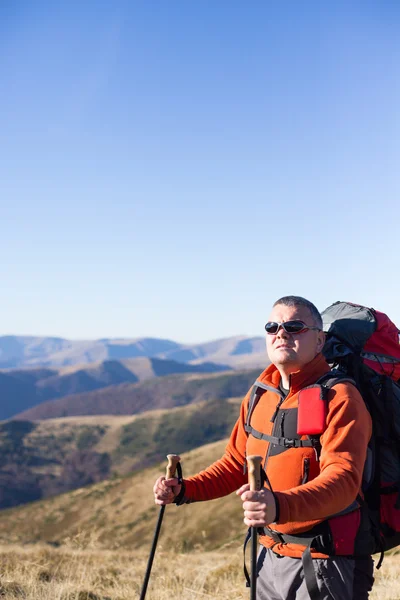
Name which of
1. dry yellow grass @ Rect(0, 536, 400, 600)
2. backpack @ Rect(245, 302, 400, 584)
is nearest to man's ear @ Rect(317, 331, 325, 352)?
backpack @ Rect(245, 302, 400, 584)

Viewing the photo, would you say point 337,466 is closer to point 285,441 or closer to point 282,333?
point 285,441

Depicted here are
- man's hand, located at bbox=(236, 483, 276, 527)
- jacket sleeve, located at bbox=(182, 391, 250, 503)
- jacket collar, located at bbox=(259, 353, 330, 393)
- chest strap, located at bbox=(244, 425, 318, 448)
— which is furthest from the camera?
jacket sleeve, located at bbox=(182, 391, 250, 503)

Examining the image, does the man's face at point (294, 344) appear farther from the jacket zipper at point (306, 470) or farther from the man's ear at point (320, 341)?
the jacket zipper at point (306, 470)

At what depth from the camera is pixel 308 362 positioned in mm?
3945

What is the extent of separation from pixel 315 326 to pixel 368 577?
66.3 inches

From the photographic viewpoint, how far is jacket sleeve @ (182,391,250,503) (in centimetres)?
433

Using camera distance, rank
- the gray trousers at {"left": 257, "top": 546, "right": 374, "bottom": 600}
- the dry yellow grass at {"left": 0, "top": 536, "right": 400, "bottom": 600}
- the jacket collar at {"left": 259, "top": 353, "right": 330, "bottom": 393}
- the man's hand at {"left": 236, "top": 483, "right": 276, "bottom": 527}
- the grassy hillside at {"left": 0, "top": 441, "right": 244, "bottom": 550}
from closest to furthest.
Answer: the man's hand at {"left": 236, "top": 483, "right": 276, "bottom": 527}
the gray trousers at {"left": 257, "top": 546, "right": 374, "bottom": 600}
the jacket collar at {"left": 259, "top": 353, "right": 330, "bottom": 393}
the dry yellow grass at {"left": 0, "top": 536, "right": 400, "bottom": 600}
the grassy hillside at {"left": 0, "top": 441, "right": 244, "bottom": 550}

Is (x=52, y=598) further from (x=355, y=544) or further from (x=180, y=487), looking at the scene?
(x=355, y=544)

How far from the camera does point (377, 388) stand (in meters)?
4.08

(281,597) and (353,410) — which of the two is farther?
(281,597)

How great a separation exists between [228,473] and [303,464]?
962 mm

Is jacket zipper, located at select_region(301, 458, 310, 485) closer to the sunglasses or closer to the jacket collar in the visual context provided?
the jacket collar

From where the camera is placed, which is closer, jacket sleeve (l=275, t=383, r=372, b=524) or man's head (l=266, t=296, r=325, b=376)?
jacket sleeve (l=275, t=383, r=372, b=524)

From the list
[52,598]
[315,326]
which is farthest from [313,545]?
[52,598]
